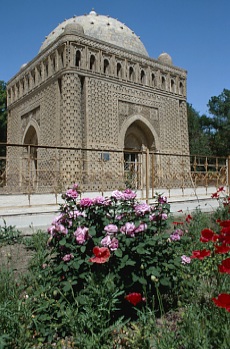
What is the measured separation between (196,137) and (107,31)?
59.3 feet

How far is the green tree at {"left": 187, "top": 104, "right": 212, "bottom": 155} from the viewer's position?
30.3 metres

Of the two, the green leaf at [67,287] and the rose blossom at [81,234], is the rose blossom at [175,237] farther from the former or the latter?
the green leaf at [67,287]

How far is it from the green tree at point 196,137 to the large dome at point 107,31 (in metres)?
13.8

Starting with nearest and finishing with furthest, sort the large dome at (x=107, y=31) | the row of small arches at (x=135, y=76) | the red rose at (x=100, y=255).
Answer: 1. the red rose at (x=100, y=255)
2. the row of small arches at (x=135, y=76)
3. the large dome at (x=107, y=31)

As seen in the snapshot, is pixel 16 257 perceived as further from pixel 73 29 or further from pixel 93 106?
pixel 73 29

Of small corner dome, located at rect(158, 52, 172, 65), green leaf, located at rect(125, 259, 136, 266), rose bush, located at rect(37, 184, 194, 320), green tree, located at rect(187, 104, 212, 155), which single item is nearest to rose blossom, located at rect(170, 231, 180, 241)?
rose bush, located at rect(37, 184, 194, 320)

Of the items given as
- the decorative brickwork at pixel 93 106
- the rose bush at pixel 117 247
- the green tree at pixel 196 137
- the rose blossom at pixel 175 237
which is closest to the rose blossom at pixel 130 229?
the rose bush at pixel 117 247

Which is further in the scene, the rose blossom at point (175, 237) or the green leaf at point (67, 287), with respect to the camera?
the rose blossom at point (175, 237)

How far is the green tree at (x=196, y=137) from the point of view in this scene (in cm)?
3028

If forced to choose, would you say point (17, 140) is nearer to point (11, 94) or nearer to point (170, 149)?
point (11, 94)

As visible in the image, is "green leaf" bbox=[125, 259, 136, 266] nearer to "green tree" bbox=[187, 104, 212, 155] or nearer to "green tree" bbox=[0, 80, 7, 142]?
"green tree" bbox=[0, 80, 7, 142]

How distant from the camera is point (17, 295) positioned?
241 cm

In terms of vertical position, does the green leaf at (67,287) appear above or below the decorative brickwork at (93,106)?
below

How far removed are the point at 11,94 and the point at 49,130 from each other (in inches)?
256
